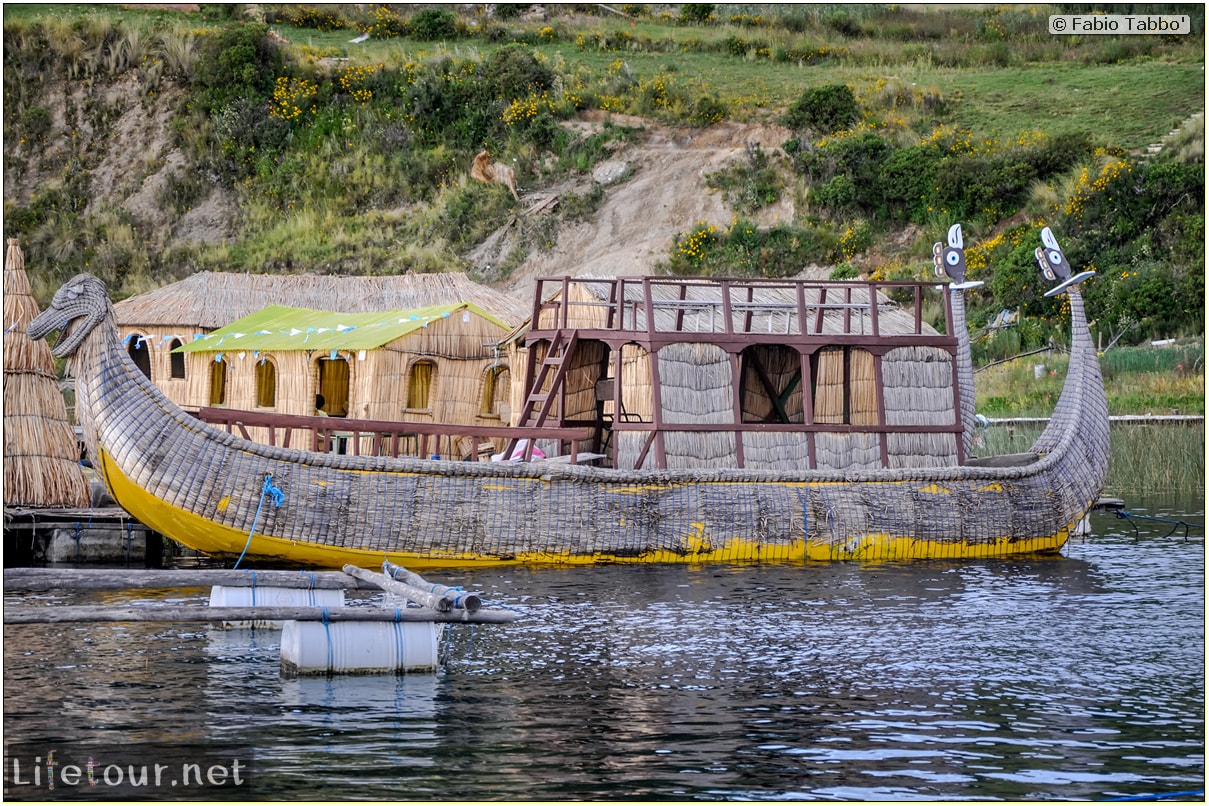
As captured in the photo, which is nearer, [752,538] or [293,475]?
[293,475]

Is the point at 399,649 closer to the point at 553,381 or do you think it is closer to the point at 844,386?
the point at 553,381

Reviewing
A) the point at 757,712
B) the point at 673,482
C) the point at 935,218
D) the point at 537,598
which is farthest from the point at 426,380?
the point at 935,218

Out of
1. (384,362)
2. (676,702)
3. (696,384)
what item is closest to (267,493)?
(696,384)

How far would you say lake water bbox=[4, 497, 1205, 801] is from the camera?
8.32 meters

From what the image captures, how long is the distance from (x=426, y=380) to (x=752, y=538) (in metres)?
11.1

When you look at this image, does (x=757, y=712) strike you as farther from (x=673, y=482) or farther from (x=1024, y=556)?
(x=1024, y=556)

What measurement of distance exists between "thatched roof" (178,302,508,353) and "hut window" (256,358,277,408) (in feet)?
2.26

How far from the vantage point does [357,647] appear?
424 inches

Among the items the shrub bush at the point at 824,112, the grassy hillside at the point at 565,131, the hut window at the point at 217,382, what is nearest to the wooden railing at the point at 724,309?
the hut window at the point at 217,382

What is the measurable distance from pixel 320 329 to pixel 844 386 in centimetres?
1131

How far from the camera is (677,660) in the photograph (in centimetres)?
1160

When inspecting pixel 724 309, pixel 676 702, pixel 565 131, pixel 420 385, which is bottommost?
pixel 676 702

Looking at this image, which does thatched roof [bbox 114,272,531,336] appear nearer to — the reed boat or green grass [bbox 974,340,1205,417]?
green grass [bbox 974,340,1205,417]

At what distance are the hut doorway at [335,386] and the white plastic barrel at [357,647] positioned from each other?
19131mm
